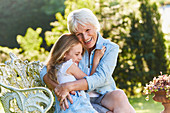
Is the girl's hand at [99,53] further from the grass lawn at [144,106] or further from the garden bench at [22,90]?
the grass lawn at [144,106]

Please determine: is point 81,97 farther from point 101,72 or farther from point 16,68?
point 16,68

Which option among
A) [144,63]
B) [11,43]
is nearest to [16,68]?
[144,63]

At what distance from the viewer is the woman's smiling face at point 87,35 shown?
292cm

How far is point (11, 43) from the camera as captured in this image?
1381cm

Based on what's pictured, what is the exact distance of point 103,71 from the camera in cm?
280

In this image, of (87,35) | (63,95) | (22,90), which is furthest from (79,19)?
(22,90)

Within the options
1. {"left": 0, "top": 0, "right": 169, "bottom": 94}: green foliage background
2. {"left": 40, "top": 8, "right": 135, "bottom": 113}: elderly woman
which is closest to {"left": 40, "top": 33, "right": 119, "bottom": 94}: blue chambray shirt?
{"left": 40, "top": 8, "right": 135, "bottom": 113}: elderly woman

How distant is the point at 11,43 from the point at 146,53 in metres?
6.78

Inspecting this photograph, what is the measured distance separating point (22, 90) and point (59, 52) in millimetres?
446

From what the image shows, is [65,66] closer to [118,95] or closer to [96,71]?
[96,71]

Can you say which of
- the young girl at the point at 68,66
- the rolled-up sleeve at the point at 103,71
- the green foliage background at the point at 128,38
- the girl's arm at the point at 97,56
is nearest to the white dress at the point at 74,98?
the young girl at the point at 68,66

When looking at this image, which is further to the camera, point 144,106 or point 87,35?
point 144,106

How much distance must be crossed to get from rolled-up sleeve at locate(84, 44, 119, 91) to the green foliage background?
15.9ft

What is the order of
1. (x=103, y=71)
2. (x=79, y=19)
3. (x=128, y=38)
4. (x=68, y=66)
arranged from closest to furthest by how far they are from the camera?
(x=68, y=66) → (x=103, y=71) → (x=79, y=19) → (x=128, y=38)
